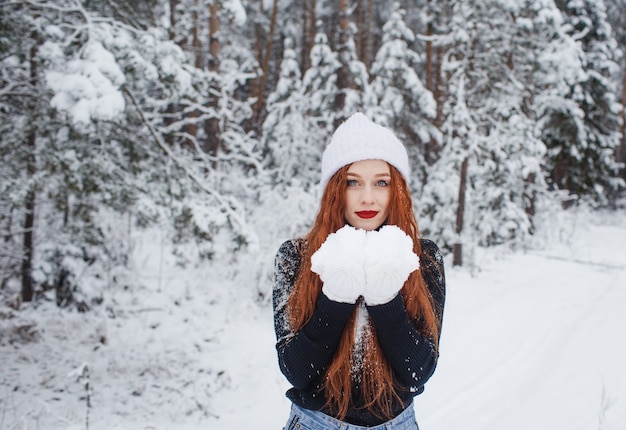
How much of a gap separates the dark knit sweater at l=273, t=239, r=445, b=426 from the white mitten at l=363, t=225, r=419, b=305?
8cm

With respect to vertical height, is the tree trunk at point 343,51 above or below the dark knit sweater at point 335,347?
above

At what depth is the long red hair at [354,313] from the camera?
69.8 inches

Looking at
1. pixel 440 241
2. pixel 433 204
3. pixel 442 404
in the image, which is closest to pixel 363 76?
pixel 433 204

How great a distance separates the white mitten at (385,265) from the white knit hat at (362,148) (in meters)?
0.46

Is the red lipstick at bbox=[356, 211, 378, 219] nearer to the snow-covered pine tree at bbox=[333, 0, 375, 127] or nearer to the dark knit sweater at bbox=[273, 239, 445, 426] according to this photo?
the dark knit sweater at bbox=[273, 239, 445, 426]

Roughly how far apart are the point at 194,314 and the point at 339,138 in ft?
22.1

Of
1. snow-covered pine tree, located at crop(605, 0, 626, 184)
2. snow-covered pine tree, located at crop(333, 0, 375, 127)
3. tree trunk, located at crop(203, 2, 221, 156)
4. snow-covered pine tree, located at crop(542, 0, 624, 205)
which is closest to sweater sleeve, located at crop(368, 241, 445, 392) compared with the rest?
tree trunk, located at crop(203, 2, 221, 156)

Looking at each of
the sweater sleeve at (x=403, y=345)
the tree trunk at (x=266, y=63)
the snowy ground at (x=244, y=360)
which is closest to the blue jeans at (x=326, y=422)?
the sweater sleeve at (x=403, y=345)

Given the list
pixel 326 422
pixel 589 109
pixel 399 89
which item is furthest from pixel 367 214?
pixel 589 109

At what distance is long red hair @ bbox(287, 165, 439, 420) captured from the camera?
69.8 inches

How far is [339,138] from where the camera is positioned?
2.05 m

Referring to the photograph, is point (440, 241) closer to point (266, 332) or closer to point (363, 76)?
point (363, 76)

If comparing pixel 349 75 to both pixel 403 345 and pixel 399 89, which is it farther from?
pixel 403 345

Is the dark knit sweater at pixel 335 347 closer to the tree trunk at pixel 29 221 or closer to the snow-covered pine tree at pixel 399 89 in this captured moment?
the tree trunk at pixel 29 221
